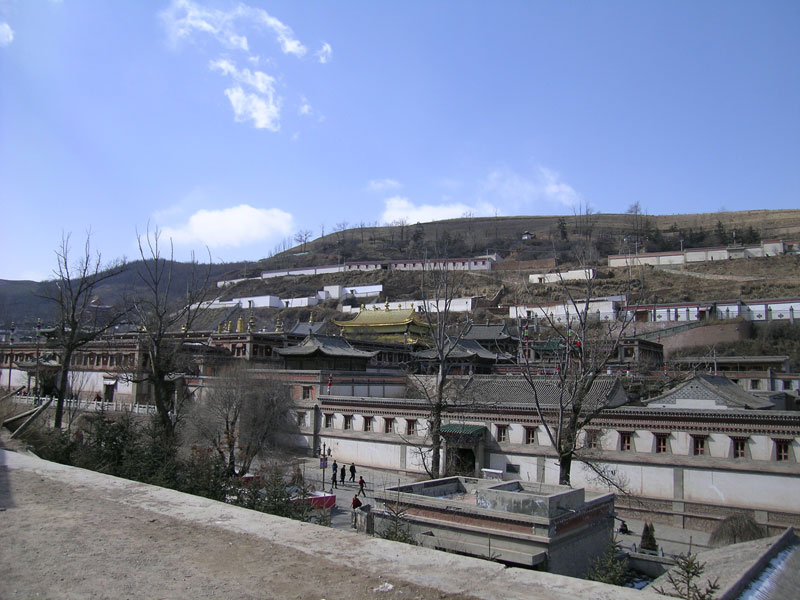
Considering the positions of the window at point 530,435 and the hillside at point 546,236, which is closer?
the window at point 530,435

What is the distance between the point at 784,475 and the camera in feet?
71.8

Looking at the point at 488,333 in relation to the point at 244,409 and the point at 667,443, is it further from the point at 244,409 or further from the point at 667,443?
the point at 667,443

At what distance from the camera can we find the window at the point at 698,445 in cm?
2386

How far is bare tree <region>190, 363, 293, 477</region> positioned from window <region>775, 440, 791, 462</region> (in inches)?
925

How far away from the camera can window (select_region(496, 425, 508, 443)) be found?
2892cm

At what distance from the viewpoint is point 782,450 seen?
22.3 m

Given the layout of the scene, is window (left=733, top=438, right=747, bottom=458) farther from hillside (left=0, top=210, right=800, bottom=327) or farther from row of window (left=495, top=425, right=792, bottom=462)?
hillside (left=0, top=210, right=800, bottom=327)

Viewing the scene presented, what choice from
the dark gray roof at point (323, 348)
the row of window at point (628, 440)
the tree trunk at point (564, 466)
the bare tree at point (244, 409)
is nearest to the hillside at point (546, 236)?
the dark gray roof at point (323, 348)

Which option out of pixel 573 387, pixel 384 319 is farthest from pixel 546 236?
pixel 573 387

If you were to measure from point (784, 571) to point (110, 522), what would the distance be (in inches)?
505

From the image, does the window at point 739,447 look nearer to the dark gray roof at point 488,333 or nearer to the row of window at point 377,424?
the row of window at point 377,424

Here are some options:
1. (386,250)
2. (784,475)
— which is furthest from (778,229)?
(784,475)

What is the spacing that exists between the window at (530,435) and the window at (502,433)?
1.08 meters

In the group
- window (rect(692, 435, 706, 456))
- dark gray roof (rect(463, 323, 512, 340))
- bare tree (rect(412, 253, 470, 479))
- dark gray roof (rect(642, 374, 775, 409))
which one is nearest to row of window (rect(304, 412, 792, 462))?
window (rect(692, 435, 706, 456))
